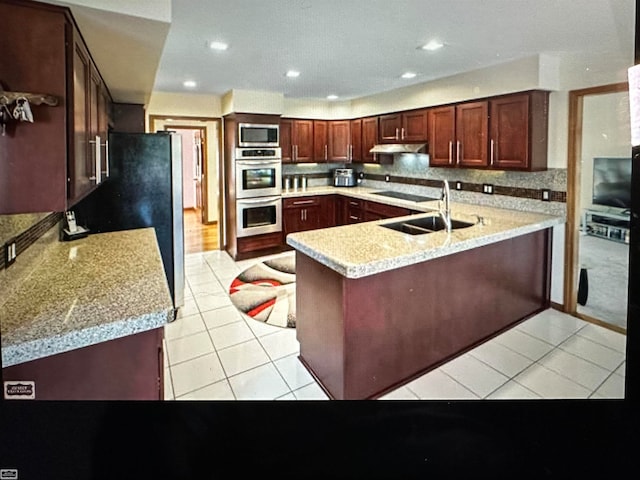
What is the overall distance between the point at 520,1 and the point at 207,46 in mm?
1769

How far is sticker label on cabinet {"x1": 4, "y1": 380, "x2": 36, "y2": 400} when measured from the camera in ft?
1.62

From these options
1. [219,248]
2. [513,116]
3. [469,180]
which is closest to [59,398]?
[513,116]

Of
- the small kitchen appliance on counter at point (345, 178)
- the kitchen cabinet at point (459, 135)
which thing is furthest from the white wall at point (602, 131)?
the small kitchen appliance on counter at point (345, 178)

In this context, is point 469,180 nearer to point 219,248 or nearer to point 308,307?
point 308,307

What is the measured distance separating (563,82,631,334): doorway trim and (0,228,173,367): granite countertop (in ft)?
2.77

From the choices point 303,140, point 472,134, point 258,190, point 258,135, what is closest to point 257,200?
point 258,190

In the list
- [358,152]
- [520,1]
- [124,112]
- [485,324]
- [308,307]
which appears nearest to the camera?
[520,1]

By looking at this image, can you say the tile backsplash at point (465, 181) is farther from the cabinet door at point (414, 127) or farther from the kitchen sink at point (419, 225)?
the kitchen sink at point (419, 225)

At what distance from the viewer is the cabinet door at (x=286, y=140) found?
13.8ft

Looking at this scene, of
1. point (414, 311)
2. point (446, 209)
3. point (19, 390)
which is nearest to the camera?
point (19, 390)

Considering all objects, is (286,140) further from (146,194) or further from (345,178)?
(146,194)

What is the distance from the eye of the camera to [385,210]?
3.16m

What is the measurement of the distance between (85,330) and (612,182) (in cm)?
94

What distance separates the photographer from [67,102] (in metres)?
0.88
